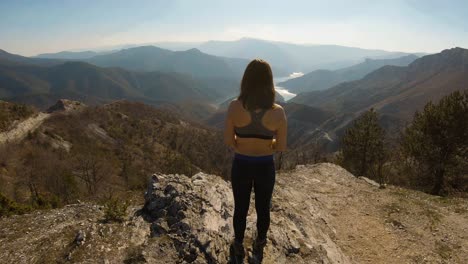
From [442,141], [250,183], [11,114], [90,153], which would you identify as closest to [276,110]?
[250,183]

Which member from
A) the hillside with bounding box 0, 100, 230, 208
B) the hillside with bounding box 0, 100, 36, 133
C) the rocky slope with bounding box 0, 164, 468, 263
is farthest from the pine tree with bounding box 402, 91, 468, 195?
the hillside with bounding box 0, 100, 36, 133

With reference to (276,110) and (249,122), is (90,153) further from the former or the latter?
(276,110)

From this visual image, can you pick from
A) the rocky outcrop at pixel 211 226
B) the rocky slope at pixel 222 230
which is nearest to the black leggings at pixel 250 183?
the rocky outcrop at pixel 211 226

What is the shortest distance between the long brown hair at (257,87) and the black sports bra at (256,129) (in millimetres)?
143

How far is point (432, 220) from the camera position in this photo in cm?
1410

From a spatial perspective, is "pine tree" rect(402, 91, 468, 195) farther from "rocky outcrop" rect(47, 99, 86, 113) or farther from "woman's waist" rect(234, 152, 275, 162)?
"rocky outcrop" rect(47, 99, 86, 113)

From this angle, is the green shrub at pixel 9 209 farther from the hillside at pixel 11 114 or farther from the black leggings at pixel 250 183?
the hillside at pixel 11 114

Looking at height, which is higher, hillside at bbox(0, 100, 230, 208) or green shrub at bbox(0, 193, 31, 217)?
green shrub at bbox(0, 193, 31, 217)

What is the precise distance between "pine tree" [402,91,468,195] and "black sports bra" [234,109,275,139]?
26.0m

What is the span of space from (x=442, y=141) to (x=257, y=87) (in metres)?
26.9

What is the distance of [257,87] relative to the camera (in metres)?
5.92

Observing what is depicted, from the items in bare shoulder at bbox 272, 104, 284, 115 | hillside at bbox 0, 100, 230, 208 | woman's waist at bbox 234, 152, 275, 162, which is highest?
bare shoulder at bbox 272, 104, 284, 115

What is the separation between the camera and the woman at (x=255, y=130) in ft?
19.5

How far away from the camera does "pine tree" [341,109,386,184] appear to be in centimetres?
3547
